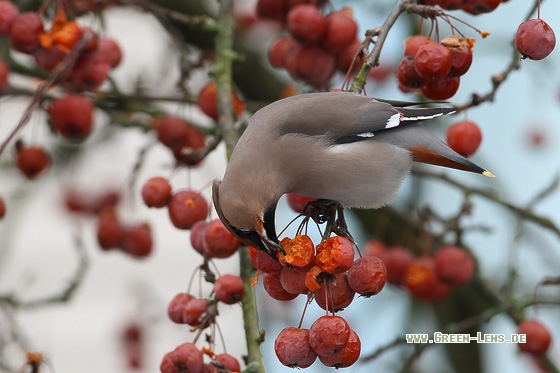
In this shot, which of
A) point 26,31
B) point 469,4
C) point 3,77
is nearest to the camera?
point 469,4

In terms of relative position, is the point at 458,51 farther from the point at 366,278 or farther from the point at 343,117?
the point at 366,278

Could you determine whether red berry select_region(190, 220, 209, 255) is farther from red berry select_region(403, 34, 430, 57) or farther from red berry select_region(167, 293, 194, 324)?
red berry select_region(403, 34, 430, 57)

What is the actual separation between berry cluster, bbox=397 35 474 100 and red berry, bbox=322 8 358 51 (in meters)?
0.51

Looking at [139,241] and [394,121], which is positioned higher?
[394,121]

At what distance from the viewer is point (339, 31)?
9.76 feet

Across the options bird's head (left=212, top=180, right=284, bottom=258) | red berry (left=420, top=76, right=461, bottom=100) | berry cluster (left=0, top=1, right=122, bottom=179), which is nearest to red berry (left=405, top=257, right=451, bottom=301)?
red berry (left=420, top=76, right=461, bottom=100)

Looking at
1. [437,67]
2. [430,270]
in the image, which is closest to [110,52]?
[437,67]

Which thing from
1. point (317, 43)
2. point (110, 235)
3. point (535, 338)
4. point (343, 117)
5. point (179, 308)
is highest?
point (317, 43)

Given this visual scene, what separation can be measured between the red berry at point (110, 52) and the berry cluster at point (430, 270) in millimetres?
1292

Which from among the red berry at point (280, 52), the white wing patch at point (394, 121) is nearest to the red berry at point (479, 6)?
the white wing patch at point (394, 121)

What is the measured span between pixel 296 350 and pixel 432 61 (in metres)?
0.85

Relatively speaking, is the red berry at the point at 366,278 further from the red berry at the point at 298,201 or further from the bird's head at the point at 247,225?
the red berry at the point at 298,201

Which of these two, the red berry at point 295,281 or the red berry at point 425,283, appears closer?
the red berry at point 295,281

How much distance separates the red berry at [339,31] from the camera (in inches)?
117
